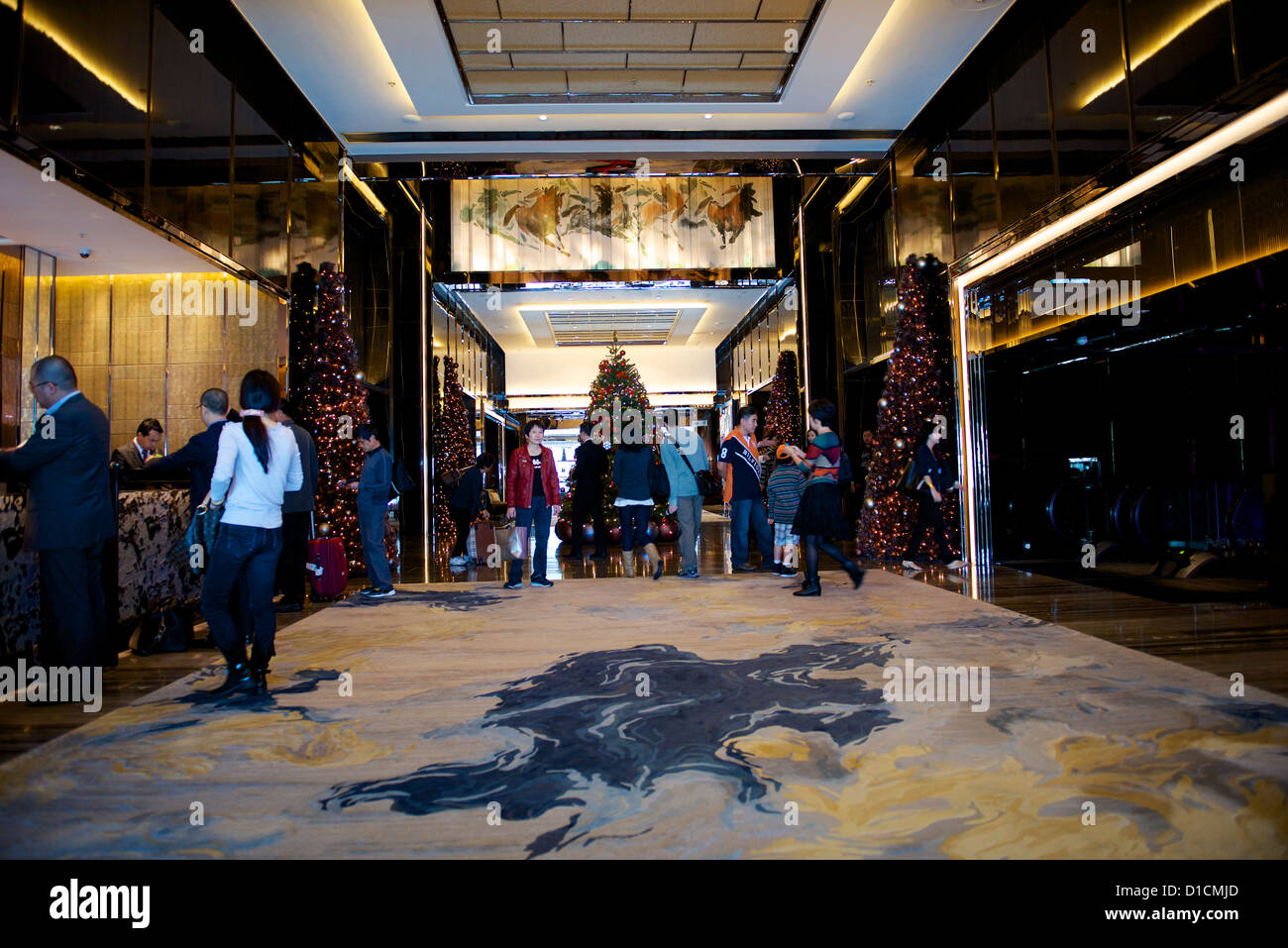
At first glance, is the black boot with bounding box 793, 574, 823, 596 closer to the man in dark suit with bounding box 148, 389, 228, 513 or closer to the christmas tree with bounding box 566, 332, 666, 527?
the man in dark suit with bounding box 148, 389, 228, 513

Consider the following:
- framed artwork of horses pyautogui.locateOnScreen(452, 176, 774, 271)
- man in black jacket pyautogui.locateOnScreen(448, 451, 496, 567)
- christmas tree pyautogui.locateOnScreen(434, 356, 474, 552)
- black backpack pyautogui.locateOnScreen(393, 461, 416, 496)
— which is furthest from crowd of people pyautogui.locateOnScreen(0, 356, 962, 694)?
framed artwork of horses pyautogui.locateOnScreen(452, 176, 774, 271)

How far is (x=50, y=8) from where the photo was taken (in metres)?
5.36

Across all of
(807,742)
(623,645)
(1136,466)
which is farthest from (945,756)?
(1136,466)

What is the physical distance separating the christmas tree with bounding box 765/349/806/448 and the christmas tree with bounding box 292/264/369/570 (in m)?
8.66

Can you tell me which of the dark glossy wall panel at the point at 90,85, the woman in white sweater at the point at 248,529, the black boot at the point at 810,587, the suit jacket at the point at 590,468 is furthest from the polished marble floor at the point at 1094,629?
the dark glossy wall panel at the point at 90,85

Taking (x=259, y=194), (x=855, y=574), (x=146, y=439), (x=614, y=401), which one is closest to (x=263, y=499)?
(x=146, y=439)

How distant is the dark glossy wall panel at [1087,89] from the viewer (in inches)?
253

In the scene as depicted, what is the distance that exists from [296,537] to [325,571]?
760mm

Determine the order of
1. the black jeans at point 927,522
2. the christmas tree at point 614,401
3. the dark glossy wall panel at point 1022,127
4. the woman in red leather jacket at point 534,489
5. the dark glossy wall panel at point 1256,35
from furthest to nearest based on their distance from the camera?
1. the christmas tree at point 614,401
2. the black jeans at point 927,522
3. the woman in red leather jacket at point 534,489
4. the dark glossy wall panel at point 1022,127
5. the dark glossy wall panel at point 1256,35

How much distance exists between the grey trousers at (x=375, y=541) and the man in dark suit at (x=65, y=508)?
3.07m

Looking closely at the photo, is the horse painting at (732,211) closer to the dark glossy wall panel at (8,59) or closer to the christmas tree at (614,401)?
the christmas tree at (614,401)

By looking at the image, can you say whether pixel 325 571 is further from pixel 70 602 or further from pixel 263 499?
pixel 263 499

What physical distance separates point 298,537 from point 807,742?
16.6 feet

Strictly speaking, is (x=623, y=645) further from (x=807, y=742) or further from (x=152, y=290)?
(x=152, y=290)
